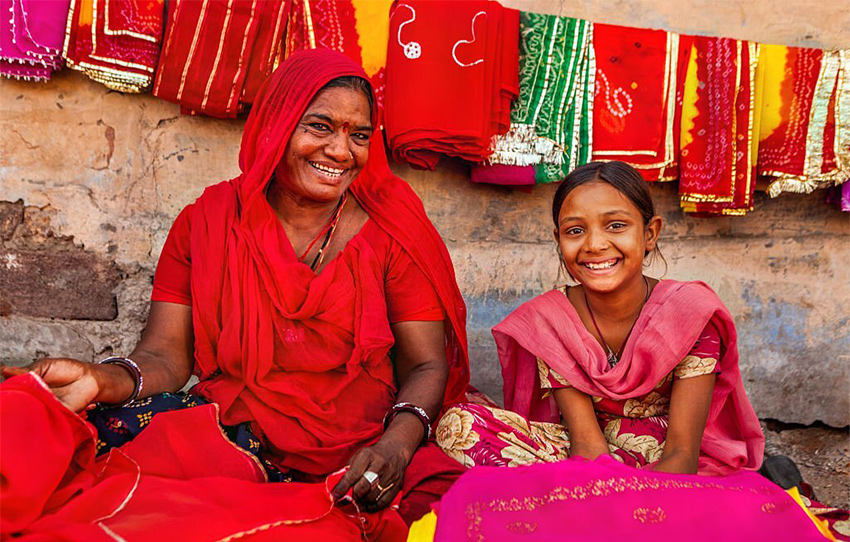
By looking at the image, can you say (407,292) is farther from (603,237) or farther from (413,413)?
(603,237)

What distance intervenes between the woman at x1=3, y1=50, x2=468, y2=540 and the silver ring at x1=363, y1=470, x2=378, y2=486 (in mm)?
43

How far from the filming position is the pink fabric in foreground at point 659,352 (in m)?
2.20

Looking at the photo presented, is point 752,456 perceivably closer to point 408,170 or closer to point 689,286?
point 689,286

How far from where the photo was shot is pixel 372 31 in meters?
2.95

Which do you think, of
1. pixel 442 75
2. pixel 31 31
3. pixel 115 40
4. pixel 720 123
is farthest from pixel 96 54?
pixel 720 123

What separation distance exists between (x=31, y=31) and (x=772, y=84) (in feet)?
9.60

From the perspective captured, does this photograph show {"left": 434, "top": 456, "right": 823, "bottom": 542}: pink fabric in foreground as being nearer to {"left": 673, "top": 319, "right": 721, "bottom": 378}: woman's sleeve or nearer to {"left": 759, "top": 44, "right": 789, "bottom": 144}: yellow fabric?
{"left": 673, "top": 319, "right": 721, "bottom": 378}: woman's sleeve

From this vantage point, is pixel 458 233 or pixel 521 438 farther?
pixel 458 233

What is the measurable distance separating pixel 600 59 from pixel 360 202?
1.28 metres

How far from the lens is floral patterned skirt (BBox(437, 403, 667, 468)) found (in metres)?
2.10

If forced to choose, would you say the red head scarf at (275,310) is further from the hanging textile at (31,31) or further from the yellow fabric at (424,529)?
the hanging textile at (31,31)

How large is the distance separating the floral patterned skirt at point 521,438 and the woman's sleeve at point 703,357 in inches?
8.4

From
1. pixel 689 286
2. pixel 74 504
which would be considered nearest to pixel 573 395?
pixel 689 286

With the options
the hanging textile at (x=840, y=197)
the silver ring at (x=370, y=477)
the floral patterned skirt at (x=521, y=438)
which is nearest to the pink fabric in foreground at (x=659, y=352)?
the floral patterned skirt at (x=521, y=438)
